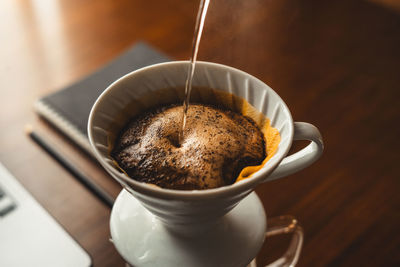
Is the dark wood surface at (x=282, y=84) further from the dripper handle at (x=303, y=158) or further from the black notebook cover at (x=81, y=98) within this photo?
the dripper handle at (x=303, y=158)

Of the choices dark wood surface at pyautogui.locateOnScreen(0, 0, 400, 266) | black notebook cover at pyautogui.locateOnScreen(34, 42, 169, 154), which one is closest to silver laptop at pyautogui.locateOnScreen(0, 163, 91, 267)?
dark wood surface at pyautogui.locateOnScreen(0, 0, 400, 266)

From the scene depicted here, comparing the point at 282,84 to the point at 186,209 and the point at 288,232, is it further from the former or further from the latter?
the point at 186,209

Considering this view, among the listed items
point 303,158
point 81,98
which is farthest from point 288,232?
point 81,98

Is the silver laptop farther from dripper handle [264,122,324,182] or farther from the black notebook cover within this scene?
dripper handle [264,122,324,182]

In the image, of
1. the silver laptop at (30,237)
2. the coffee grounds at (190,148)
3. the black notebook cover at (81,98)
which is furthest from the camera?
the black notebook cover at (81,98)

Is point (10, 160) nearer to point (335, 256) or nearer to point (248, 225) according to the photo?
point (248, 225)

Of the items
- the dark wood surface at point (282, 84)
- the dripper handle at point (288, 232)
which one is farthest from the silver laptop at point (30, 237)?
the dripper handle at point (288, 232)
